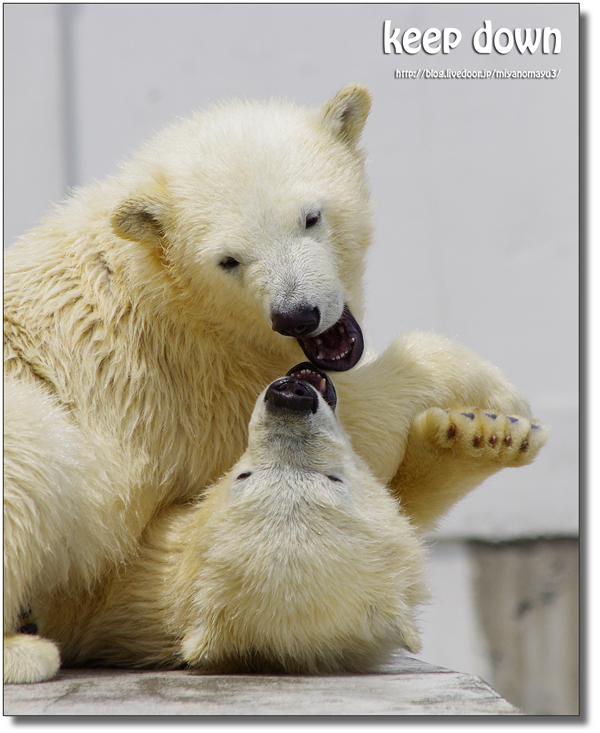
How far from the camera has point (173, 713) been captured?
194cm

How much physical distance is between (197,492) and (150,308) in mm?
669

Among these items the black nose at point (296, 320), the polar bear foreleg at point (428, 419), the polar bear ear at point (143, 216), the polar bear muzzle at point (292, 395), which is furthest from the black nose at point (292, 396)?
the polar bear ear at point (143, 216)

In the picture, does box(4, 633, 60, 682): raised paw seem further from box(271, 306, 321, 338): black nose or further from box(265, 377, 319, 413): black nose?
box(271, 306, 321, 338): black nose

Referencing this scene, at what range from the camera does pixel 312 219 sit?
8.50ft

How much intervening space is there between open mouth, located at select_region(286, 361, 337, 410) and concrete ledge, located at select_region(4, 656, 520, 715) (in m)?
0.84

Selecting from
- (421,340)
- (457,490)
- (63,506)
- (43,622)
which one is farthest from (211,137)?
(43,622)

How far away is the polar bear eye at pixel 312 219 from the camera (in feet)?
8.45

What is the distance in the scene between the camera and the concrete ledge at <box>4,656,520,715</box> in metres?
1.96

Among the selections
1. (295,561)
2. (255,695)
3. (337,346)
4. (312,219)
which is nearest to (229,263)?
(312,219)

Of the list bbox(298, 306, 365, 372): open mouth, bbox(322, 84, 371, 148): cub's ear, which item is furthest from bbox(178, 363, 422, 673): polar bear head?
bbox(322, 84, 371, 148): cub's ear

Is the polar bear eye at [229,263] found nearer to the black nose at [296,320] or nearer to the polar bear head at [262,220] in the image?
the polar bear head at [262,220]

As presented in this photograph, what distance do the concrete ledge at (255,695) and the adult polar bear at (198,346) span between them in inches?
16.2

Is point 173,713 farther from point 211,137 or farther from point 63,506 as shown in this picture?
point 211,137

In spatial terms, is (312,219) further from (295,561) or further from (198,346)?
(295,561)
